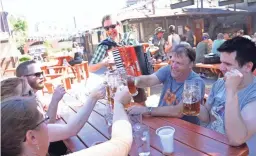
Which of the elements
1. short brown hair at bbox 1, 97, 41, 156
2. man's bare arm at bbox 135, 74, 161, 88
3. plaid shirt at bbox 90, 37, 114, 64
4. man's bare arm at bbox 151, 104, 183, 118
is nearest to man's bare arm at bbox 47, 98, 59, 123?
man's bare arm at bbox 151, 104, 183, 118

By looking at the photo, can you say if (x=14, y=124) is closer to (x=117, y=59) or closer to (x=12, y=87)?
(x=12, y=87)

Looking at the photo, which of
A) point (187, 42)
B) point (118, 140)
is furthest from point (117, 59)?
point (187, 42)

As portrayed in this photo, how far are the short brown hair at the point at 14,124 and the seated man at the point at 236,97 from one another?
3.16ft

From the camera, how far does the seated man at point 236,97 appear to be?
1273 millimetres

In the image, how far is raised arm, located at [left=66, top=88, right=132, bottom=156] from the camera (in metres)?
0.87

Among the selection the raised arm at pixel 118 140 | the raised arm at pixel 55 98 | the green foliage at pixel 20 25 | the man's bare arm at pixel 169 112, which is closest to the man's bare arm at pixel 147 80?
the man's bare arm at pixel 169 112

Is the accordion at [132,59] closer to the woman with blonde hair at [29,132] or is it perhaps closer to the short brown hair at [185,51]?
the short brown hair at [185,51]

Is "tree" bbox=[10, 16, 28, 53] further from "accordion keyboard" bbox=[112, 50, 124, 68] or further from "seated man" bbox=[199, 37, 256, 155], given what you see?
"seated man" bbox=[199, 37, 256, 155]

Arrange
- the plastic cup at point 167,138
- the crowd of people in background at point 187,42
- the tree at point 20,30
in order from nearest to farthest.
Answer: the plastic cup at point 167,138 → the crowd of people in background at point 187,42 → the tree at point 20,30

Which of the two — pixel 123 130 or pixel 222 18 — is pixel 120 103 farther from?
pixel 222 18

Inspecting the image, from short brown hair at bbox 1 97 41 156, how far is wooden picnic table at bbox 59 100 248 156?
644mm

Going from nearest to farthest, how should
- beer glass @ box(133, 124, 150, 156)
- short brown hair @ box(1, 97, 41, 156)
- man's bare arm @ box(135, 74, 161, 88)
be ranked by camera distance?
short brown hair @ box(1, 97, 41, 156) < beer glass @ box(133, 124, 150, 156) < man's bare arm @ box(135, 74, 161, 88)

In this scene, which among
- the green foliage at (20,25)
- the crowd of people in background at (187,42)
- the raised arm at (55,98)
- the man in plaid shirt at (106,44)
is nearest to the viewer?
the raised arm at (55,98)

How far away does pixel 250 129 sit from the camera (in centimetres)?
131
